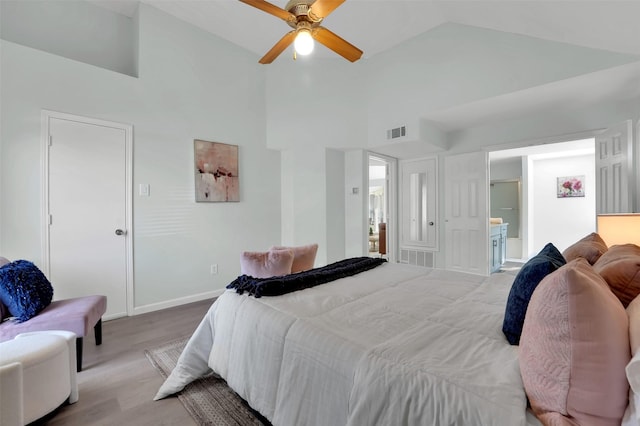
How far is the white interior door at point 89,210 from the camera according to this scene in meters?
2.84

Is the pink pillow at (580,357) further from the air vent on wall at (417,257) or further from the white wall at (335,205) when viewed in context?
the air vent on wall at (417,257)

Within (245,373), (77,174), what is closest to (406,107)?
(245,373)

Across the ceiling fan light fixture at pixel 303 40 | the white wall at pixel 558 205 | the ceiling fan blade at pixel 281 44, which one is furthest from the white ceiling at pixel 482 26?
the white wall at pixel 558 205

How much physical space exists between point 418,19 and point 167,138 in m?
3.38

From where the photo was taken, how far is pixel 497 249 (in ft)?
17.2

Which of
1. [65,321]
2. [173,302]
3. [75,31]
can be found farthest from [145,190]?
[75,31]

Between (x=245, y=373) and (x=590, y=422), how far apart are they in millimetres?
1371

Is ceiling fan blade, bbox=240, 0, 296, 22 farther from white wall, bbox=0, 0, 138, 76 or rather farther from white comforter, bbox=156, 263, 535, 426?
white wall, bbox=0, 0, 138, 76

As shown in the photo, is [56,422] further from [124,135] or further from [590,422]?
[124,135]

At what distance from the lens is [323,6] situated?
1.92 m

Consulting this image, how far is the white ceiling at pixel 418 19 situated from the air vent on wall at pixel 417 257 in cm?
326

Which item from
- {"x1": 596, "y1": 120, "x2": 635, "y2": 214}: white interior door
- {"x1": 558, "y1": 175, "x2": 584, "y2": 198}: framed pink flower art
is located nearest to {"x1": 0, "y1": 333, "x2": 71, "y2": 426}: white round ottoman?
{"x1": 596, "y1": 120, "x2": 635, "y2": 214}: white interior door

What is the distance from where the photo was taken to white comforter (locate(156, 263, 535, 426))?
0.91m

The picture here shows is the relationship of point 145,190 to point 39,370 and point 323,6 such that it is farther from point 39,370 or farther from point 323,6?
point 323,6
